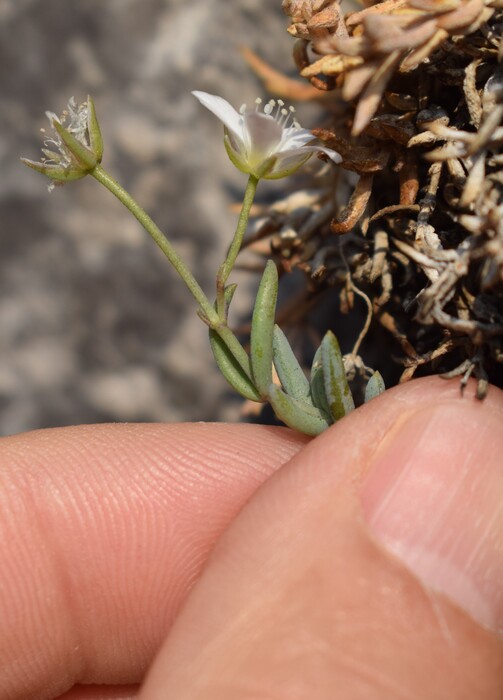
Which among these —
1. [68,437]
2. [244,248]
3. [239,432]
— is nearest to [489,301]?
[239,432]

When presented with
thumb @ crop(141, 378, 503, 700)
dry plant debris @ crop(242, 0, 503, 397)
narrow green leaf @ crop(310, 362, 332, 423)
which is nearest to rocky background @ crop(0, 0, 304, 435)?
dry plant debris @ crop(242, 0, 503, 397)

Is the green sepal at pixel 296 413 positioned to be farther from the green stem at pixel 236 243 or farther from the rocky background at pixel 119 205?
the rocky background at pixel 119 205

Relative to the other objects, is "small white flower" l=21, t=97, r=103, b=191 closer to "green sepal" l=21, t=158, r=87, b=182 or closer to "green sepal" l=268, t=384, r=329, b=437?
"green sepal" l=21, t=158, r=87, b=182

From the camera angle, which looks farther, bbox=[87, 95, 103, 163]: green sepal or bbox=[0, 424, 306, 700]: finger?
bbox=[0, 424, 306, 700]: finger

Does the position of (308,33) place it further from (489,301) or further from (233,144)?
(489,301)

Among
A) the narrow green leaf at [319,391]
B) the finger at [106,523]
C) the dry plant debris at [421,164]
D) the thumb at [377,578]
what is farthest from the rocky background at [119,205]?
the thumb at [377,578]

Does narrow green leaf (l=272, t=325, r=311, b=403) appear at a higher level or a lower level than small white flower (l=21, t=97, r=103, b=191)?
lower
